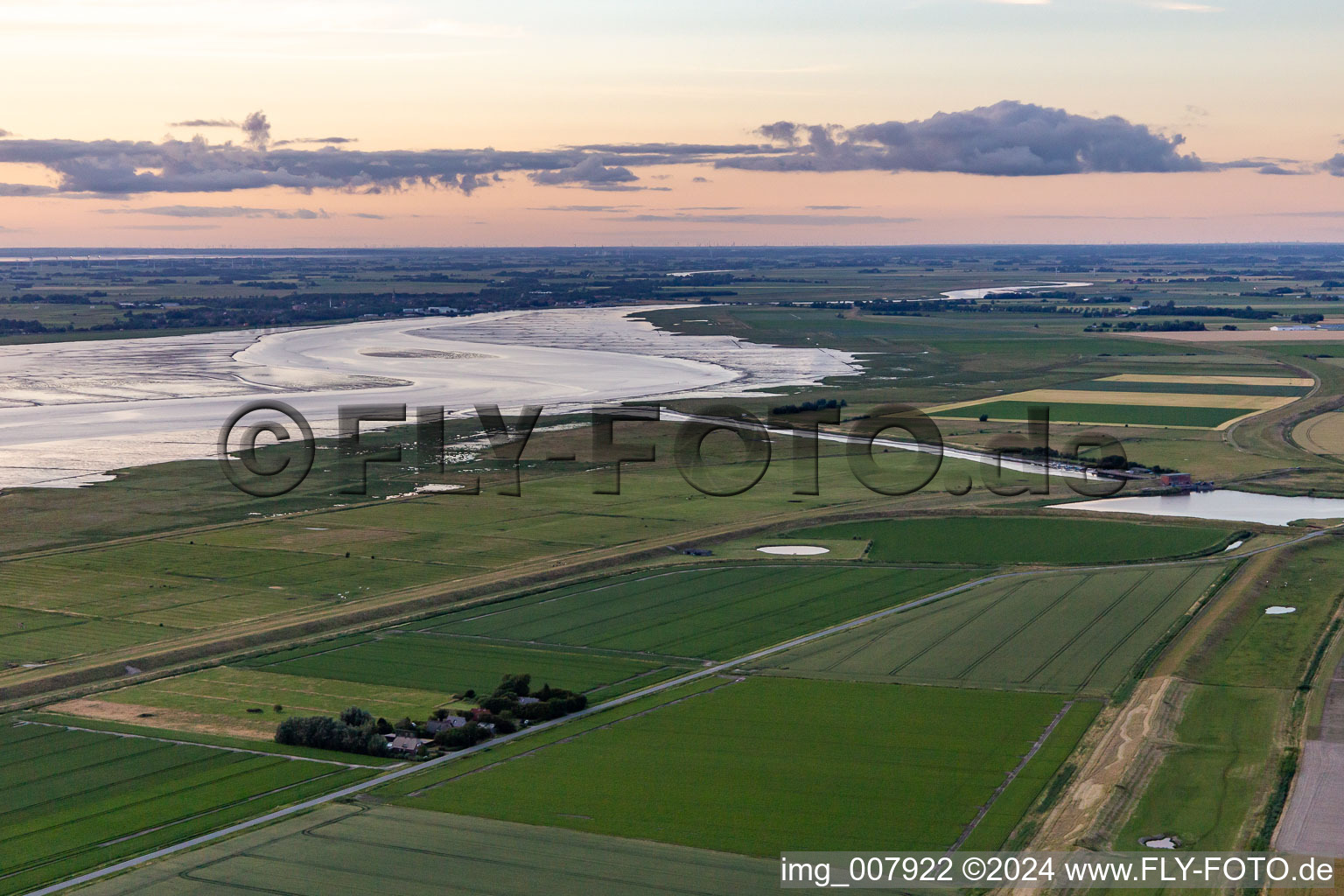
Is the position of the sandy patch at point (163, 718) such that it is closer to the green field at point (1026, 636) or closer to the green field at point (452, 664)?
the green field at point (452, 664)

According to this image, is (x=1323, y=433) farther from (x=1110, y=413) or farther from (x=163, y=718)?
(x=163, y=718)

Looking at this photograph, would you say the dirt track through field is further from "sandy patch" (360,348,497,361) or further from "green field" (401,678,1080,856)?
"sandy patch" (360,348,497,361)

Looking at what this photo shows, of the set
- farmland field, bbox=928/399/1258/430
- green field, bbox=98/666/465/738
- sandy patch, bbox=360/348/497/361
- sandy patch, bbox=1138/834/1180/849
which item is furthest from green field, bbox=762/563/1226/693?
sandy patch, bbox=360/348/497/361

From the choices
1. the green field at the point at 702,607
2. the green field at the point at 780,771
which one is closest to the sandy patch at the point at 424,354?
the green field at the point at 702,607

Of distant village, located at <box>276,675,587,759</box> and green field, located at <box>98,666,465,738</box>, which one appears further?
green field, located at <box>98,666,465,738</box>

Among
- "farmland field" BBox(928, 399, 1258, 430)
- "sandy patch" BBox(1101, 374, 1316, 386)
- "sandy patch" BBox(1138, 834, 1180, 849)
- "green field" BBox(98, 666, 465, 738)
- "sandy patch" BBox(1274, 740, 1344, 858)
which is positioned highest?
"sandy patch" BBox(1101, 374, 1316, 386)

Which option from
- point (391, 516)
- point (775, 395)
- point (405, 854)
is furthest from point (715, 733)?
point (775, 395)
